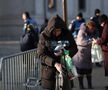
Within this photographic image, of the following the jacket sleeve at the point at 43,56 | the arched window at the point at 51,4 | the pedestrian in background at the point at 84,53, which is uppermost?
the arched window at the point at 51,4

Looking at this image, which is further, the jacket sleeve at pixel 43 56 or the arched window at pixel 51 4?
the arched window at pixel 51 4

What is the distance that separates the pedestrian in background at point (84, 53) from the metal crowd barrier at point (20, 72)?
247 cm

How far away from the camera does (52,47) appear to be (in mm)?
8062

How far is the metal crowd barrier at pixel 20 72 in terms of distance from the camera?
30.3 ft

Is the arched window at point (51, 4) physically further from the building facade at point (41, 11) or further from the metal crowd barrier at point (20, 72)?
the metal crowd barrier at point (20, 72)

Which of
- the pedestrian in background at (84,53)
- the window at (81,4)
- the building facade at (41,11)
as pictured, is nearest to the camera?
the pedestrian in background at (84,53)

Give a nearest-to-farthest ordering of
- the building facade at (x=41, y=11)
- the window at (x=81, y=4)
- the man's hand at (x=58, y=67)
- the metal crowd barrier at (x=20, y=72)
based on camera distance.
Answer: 1. the man's hand at (x=58, y=67)
2. the metal crowd barrier at (x=20, y=72)
3. the building facade at (x=41, y=11)
4. the window at (x=81, y=4)

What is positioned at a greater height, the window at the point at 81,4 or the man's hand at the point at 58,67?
the window at the point at 81,4

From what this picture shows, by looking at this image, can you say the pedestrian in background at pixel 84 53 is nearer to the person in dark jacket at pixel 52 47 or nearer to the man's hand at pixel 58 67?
the person in dark jacket at pixel 52 47

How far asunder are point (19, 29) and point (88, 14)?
412 cm

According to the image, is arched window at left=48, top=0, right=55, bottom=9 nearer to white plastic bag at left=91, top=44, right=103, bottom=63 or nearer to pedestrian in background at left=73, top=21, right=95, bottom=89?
white plastic bag at left=91, top=44, right=103, bottom=63

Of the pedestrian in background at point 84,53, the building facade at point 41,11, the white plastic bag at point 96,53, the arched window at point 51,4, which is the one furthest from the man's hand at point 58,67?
the arched window at point 51,4

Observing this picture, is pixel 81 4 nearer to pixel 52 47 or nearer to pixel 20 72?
pixel 20 72

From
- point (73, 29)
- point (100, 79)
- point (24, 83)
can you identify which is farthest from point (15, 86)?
point (73, 29)
